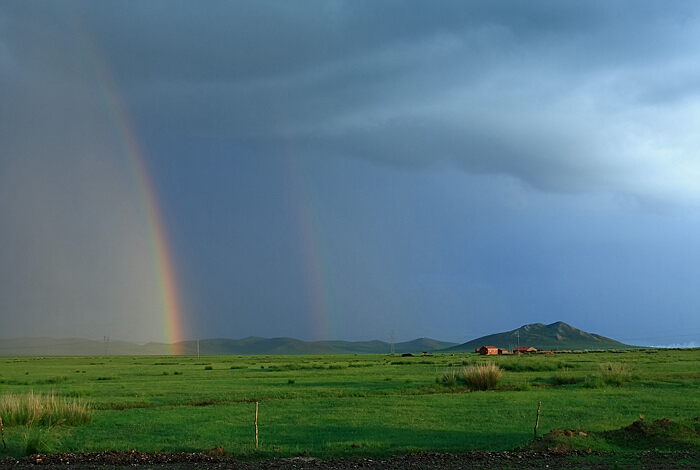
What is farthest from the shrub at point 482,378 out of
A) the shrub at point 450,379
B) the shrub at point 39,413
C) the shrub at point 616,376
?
the shrub at point 39,413

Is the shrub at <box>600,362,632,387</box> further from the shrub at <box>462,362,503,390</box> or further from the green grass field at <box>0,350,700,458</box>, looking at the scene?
the shrub at <box>462,362,503,390</box>

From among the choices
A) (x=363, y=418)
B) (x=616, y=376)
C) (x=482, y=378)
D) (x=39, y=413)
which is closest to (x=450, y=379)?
(x=482, y=378)

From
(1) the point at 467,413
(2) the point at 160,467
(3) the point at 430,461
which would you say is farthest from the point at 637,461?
(2) the point at 160,467

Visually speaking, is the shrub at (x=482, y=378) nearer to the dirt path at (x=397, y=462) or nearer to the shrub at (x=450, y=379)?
the shrub at (x=450, y=379)

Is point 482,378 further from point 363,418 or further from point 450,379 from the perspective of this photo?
point 363,418

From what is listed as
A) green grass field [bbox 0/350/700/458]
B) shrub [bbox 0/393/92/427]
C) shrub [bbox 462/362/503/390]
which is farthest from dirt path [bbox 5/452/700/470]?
shrub [bbox 462/362/503/390]

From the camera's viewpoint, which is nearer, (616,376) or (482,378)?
(482,378)

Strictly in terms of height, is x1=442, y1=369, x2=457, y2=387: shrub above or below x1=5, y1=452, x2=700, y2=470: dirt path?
below

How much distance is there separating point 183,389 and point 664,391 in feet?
105

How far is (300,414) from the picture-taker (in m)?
28.2

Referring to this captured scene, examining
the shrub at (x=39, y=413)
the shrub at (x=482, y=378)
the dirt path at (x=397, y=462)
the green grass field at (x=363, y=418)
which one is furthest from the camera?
the shrub at (x=482, y=378)

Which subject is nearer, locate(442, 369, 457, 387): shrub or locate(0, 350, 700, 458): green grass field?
locate(0, 350, 700, 458): green grass field

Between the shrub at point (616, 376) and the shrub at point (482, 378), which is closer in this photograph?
the shrub at point (482, 378)

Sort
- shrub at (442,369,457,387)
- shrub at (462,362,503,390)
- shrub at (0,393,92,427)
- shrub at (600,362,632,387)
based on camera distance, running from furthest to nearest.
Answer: shrub at (600,362,632,387)
shrub at (442,369,457,387)
shrub at (462,362,503,390)
shrub at (0,393,92,427)
